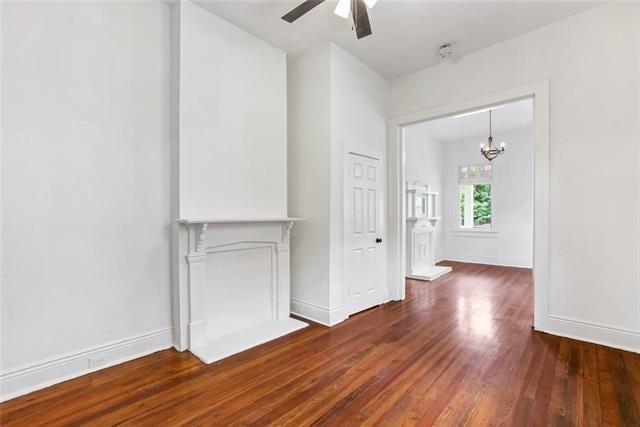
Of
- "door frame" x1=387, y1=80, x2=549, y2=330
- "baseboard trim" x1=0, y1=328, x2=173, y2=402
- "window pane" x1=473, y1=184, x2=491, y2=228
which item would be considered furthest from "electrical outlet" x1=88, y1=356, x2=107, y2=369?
"window pane" x1=473, y1=184, x2=491, y2=228

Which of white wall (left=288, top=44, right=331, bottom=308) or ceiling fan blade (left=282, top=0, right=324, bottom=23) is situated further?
white wall (left=288, top=44, right=331, bottom=308)

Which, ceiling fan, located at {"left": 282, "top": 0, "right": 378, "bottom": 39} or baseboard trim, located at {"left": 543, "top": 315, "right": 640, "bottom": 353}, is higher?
ceiling fan, located at {"left": 282, "top": 0, "right": 378, "bottom": 39}

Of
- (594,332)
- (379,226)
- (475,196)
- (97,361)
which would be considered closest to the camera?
(97,361)

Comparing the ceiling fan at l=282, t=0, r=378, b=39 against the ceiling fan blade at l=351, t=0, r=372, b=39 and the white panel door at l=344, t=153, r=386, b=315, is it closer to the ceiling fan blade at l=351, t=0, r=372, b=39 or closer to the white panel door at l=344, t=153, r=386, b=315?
the ceiling fan blade at l=351, t=0, r=372, b=39

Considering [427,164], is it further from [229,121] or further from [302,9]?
[302,9]

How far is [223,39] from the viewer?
117 inches

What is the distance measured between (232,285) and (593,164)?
381 cm

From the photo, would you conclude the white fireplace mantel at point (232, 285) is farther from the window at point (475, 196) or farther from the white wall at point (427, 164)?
the window at point (475, 196)

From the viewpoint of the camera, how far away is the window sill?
7.20 metres

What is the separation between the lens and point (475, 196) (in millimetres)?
7668

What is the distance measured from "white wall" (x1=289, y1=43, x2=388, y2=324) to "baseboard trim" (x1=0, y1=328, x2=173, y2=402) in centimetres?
160

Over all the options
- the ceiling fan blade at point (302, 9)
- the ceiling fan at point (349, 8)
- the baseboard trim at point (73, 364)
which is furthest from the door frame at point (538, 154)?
the baseboard trim at point (73, 364)

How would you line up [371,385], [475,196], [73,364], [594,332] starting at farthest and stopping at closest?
[475,196], [594,332], [73,364], [371,385]

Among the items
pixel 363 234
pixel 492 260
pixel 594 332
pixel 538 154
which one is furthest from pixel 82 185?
pixel 492 260
